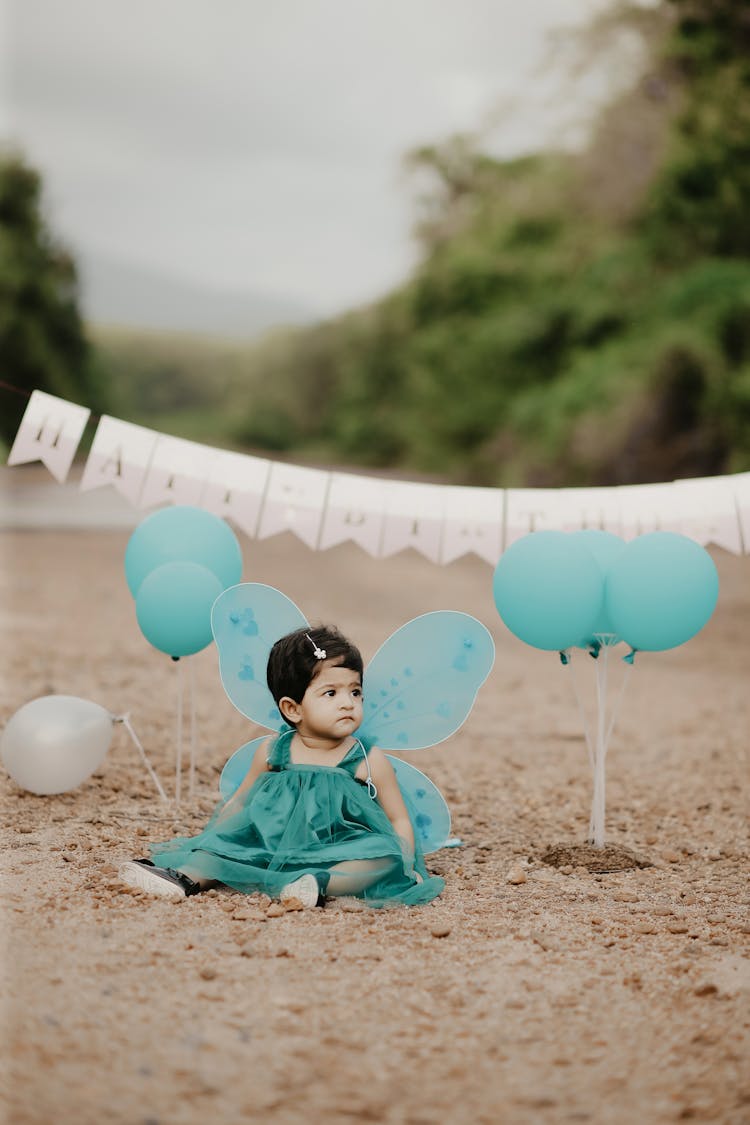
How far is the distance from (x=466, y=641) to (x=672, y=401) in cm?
1134

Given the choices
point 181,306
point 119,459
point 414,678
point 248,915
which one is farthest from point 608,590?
point 181,306

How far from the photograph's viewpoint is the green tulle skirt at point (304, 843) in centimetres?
327

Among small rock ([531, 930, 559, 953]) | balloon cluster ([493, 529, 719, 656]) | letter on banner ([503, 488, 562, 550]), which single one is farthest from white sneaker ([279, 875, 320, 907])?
letter on banner ([503, 488, 562, 550])

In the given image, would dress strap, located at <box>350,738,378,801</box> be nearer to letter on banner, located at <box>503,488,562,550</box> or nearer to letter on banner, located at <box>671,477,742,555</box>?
letter on banner, located at <box>503,488,562,550</box>

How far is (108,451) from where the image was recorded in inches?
166

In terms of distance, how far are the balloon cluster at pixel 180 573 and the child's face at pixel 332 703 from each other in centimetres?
74

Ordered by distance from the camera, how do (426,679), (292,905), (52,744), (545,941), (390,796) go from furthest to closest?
(52,744) < (426,679) < (390,796) < (292,905) < (545,941)

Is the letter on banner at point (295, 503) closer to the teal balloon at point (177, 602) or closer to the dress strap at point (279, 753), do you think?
the teal balloon at point (177, 602)

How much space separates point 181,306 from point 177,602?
104 feet

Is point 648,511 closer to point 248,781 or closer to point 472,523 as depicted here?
point 472,523

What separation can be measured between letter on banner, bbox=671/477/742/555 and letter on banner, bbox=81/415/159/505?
6.83 ft

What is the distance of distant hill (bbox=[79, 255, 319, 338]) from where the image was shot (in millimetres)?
30953

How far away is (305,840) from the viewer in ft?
10.9

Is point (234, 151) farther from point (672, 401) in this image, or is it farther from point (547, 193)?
point (672, 401)
